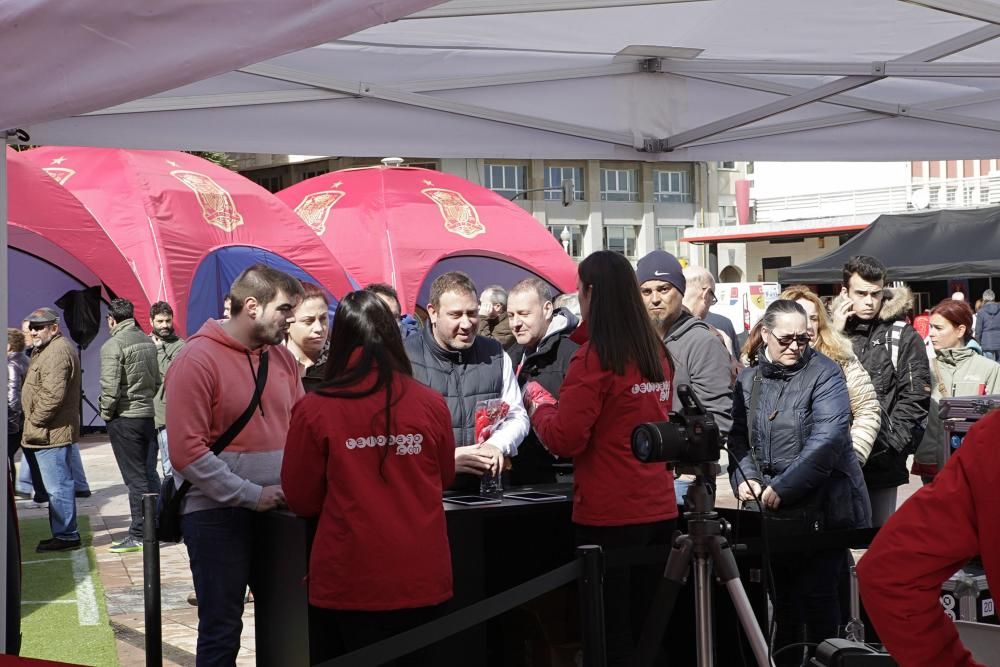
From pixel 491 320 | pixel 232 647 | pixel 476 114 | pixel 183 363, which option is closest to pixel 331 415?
pixel 183 363

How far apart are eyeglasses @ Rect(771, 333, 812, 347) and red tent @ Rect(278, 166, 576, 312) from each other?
19560mm

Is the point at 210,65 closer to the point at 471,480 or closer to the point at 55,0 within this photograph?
the point at 55,0

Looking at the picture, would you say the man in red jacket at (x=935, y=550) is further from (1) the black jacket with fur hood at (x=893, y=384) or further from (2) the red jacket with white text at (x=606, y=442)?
(1) the black jacket with fur hood at (x=893, y=384)

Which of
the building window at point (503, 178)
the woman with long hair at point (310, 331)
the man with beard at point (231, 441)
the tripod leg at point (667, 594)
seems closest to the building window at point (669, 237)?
the building window at point (503, 178)

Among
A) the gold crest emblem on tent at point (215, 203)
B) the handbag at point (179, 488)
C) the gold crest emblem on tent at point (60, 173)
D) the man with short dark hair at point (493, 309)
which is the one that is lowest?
the handbag at point (179, 488)

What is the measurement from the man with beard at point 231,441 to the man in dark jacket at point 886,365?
3.03 meters

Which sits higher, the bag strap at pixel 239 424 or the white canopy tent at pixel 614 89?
the white canopy tent at pixel 614 89

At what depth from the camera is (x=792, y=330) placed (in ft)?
17.3

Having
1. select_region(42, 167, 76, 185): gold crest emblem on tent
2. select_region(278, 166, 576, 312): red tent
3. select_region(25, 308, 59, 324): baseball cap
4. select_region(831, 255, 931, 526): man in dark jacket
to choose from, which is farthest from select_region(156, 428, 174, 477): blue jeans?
select_region(278, 166, 576, 312): red tent

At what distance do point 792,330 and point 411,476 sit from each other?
2156 mm

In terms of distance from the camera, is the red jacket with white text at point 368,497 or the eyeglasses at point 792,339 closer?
the red jacket with white text at point 368,497

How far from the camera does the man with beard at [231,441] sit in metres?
4.49

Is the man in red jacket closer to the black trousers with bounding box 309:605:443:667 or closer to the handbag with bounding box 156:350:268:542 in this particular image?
the black trousers with bounding box 309:605:443:667

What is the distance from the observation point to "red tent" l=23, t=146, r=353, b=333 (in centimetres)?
1945
